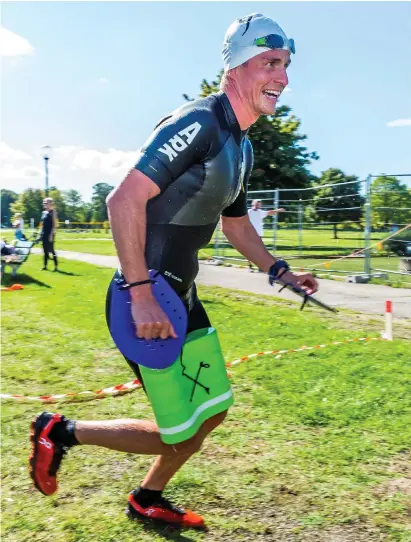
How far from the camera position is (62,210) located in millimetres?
106125

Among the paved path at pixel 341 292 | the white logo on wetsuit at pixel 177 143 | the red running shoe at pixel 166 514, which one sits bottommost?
the red running shoe at pixel 166 514

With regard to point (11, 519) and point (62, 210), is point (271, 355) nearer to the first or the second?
point (11, 519)

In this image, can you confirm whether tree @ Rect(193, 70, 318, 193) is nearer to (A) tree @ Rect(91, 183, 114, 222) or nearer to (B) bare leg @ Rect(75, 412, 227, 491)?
(B) bare leg @ Rect(75, 412, 227, 491)

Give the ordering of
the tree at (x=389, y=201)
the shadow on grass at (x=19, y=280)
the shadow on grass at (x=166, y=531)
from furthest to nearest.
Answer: the tree at (x=389, y=201) → the shadow on grass at (x=19, y=280) → the shadow on grass at (x=166, y=531)

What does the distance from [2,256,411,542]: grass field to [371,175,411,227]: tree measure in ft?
25.0

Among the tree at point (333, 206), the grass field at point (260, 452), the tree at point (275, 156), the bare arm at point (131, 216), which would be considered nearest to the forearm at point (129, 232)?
the bare arm at point (131, 216)

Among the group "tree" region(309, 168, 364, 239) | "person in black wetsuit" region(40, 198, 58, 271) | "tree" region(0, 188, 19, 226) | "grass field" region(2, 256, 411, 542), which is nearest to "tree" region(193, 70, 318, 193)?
"tree" region(309, 168, 364, 239)

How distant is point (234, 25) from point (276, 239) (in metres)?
17.5

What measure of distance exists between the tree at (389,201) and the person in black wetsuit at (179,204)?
1177 centimetres

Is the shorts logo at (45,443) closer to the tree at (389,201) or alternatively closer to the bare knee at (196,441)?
the bare knee at (196,441)

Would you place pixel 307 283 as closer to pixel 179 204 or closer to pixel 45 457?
pixel 179 204

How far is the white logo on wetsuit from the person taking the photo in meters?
2.40

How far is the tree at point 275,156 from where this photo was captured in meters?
38.0

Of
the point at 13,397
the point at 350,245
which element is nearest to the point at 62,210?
the point at 350,245
